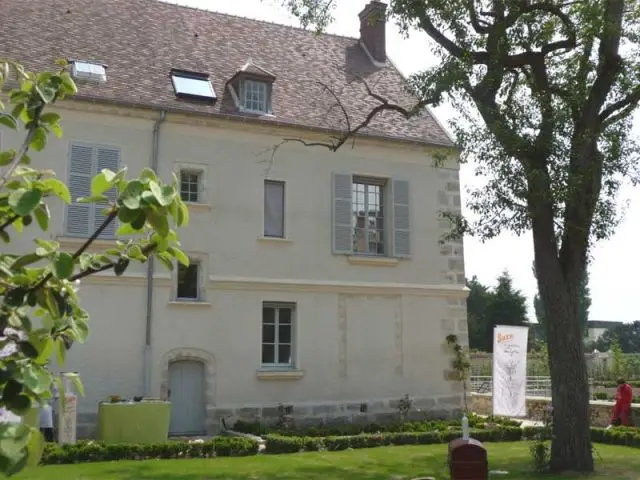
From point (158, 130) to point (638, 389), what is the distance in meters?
21.2

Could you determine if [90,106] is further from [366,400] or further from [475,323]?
[475,323]

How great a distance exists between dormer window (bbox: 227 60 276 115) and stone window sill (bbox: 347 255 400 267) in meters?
4.32

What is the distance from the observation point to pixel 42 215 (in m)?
2.05

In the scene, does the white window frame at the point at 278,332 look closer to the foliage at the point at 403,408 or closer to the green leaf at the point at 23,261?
the foliage at the point at 403,408

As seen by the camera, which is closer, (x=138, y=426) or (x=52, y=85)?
(x=52, y=85)

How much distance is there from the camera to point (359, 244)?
18.4m

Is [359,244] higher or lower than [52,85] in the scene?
higher

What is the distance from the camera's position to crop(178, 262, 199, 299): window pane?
1652 cm

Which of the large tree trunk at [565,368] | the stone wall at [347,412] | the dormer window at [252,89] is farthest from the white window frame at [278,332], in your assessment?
the large tree trunk at [565,368]

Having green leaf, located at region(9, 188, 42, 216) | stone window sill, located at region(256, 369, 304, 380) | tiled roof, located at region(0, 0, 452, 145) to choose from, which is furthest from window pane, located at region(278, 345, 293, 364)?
green leaf, located at region(9, 188, 42, 216)

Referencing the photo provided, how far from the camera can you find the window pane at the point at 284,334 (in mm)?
17375

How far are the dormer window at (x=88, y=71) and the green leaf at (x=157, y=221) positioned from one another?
15347 millimetres

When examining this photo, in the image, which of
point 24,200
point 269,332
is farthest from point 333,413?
point 24,200

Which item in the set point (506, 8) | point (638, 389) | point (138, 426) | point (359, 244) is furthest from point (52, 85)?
point (638, 389)
